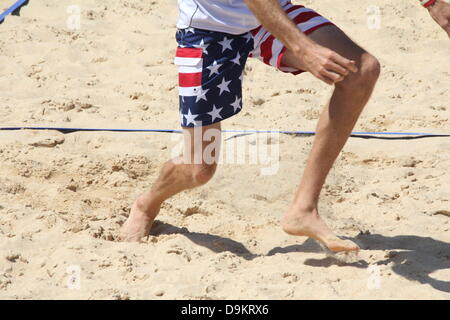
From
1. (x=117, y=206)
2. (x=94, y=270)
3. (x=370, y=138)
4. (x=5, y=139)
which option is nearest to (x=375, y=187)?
(x=370, y=138)

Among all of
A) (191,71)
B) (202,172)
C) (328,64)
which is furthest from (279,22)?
(202,172)

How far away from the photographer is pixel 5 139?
4.04 metres

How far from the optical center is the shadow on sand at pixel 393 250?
9.61ft

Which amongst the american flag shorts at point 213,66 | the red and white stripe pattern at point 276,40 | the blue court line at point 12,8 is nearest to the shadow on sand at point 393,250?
the american flag shorts at point 213,66

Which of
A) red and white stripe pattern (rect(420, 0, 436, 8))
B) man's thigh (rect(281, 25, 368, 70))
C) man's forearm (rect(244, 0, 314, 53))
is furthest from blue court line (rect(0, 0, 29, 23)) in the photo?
red and white stripe pattern (rect(420, 0, 436, 8))

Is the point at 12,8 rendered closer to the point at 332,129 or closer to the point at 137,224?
the point at 137,224

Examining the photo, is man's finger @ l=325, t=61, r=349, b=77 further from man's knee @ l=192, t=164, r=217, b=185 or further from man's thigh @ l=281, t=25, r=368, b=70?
man's knee @ l=192, t=164, r=217, b=185

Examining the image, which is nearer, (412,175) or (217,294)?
(217,294)

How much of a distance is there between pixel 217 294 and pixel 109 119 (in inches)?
76.1

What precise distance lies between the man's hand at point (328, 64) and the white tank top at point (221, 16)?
423 mm

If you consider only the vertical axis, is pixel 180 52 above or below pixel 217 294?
above

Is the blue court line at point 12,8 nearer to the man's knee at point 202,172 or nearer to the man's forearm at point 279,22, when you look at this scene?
the man's knee at point 202,172
